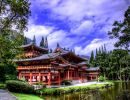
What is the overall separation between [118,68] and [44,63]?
1802 inches

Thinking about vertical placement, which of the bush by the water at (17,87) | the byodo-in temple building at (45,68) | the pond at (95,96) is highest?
the byodo-in temple building at (45,68)

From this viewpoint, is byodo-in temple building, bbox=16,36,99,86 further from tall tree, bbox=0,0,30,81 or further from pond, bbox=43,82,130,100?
tall tree, bbox=0,0,30,81

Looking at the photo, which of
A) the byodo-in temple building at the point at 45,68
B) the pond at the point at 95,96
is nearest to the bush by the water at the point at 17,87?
the pond at the point at 95,96

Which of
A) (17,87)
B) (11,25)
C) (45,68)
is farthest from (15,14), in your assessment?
(45,68)

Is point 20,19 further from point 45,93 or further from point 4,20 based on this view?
point 45,93

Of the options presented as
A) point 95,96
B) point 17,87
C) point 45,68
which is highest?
point 45,68

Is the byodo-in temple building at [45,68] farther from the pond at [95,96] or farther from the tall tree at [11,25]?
the tall tree at [11,25]

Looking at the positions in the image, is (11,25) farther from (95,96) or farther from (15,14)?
(95,96)

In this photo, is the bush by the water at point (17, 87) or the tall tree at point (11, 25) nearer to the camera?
the tall tree at point (11, 25)

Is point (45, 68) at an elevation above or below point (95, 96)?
above

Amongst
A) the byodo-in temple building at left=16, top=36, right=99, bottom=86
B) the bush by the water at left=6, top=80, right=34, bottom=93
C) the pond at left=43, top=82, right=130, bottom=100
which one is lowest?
the pond at left=43, top=82, right=130, bottom=100

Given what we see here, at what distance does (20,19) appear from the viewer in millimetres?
23516

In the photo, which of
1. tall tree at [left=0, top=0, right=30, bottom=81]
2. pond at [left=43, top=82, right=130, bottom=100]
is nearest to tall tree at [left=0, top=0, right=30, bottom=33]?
tall tree at [left=0, top=0, right=30, bottom=81]

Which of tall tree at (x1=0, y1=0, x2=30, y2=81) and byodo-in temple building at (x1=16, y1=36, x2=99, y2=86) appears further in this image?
byodo-in temple building at (x1=16, y1=36, x2=99, y2=86)
